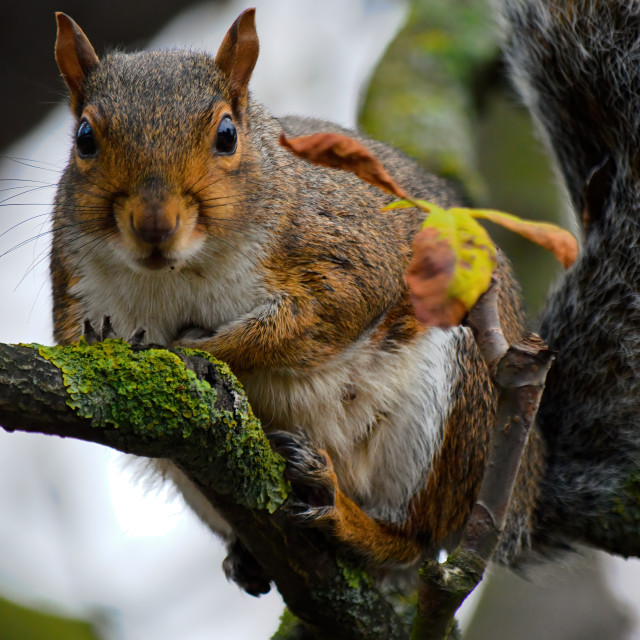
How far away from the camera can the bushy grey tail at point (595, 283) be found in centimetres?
230

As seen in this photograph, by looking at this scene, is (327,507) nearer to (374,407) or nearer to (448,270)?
(374,407)

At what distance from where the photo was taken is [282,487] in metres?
1.78

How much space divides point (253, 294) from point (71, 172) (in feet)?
1.52

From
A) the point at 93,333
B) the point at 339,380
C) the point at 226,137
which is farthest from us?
the point at 339,380

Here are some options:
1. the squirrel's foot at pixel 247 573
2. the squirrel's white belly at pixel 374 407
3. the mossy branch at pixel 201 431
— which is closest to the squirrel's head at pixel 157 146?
the mossy branch at pixel 201 431

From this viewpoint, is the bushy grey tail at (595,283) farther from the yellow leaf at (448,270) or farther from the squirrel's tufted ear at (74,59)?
the yellow leaf at (448,270)

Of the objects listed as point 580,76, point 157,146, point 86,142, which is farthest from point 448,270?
point 580,76

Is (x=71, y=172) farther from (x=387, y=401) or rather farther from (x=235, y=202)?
(x=387, y=401)

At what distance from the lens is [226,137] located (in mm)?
1776

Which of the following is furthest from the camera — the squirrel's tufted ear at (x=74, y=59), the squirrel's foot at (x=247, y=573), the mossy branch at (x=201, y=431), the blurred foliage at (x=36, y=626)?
the blurred foliage at (x=36, y=626)

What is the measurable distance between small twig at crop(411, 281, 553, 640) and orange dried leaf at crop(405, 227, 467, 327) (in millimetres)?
264

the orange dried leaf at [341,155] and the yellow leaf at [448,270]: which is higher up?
the orange dried leaf at [341,155]

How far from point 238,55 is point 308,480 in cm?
90

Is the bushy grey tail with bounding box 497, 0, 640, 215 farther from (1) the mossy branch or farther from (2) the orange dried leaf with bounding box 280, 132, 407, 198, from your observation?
(2) the orange dried leaf with bounding box 280, 132, 407, 198
